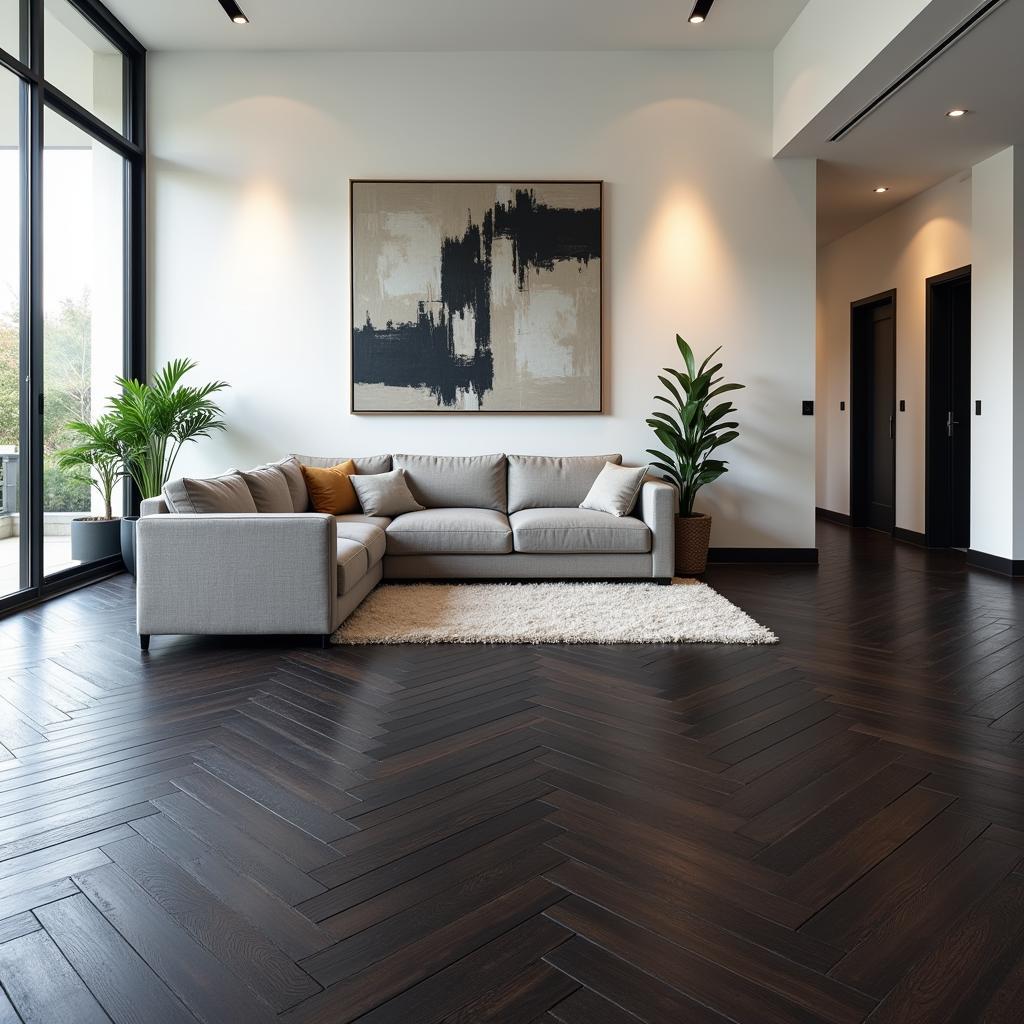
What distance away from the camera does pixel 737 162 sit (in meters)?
5.84

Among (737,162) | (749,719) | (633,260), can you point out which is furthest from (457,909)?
(737,162)

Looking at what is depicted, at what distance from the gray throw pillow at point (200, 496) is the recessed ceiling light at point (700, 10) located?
12.3 feet

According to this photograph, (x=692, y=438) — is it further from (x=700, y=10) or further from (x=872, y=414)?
(x=872, y=414)

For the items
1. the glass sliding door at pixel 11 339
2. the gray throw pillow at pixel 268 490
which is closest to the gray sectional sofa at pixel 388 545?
the gray throw pillow at pixel 268 490

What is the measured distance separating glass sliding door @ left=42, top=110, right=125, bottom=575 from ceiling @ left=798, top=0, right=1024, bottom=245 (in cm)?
452

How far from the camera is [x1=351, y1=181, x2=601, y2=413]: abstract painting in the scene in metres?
5.84

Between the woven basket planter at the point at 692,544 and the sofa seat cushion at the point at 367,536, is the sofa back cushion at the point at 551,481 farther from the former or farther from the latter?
the sofa seat cushion at the point at 367,536

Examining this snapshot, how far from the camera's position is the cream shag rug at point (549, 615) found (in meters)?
3.73

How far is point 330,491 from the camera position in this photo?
5.23 m

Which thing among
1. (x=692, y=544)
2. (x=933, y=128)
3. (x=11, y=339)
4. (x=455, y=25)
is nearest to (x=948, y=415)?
(x=933, y=128)

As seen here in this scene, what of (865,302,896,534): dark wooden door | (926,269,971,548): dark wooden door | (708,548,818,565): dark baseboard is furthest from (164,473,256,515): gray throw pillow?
(865,302,896,534): dark wooden door

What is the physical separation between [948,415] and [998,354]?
1154mm

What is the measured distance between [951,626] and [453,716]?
259cm

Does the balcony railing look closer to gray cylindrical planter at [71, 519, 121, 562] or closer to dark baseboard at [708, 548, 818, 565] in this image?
gray cylindrical planter at [71, 519, 121, 562]
